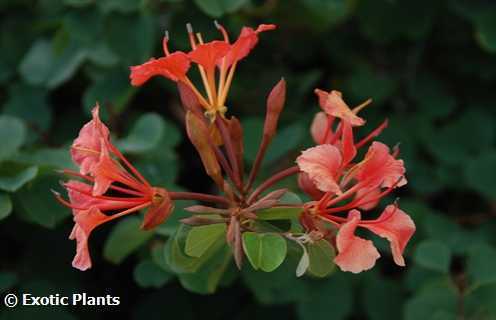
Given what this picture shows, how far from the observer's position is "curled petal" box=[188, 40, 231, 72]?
133 cm

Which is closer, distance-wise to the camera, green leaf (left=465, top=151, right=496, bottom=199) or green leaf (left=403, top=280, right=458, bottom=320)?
green leaf (left=403, top=280, right=458, bottom=320)

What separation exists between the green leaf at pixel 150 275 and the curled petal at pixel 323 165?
58cm

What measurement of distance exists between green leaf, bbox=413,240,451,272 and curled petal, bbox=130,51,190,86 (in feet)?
2.54

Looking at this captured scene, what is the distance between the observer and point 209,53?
136cm

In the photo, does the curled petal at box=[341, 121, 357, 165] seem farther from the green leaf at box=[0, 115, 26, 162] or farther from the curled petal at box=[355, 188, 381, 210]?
the green leaf at box=[0, 115, 26, 162]

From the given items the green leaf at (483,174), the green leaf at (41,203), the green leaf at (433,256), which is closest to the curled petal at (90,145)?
the green leaf at (41,203)

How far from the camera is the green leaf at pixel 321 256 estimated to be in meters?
1.35

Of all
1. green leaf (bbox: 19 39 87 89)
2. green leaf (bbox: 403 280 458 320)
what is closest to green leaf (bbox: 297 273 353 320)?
green leaf (bbox: 403 280 458 320)

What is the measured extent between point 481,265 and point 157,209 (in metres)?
0.91

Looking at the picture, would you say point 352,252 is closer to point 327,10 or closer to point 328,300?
point 328,300

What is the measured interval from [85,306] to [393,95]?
114 cm

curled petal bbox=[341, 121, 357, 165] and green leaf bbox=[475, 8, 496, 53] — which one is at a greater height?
curled petal bbox=[341, 121, 357, 165]

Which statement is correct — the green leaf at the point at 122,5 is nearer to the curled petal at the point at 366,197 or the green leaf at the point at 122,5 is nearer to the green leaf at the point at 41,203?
the green leaf at the point at 41,203

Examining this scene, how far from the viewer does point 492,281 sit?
183 centimetres
